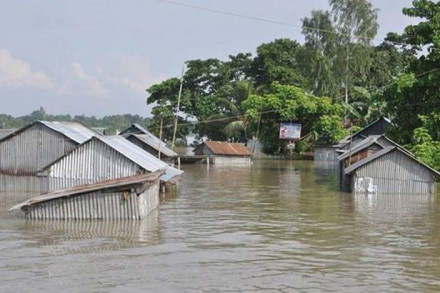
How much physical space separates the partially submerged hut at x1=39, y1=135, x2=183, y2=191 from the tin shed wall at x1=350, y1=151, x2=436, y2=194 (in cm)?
917

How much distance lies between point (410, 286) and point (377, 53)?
161ft

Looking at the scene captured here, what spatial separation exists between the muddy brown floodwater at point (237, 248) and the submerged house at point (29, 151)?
1.05m

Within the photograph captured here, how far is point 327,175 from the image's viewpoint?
3853 centimetres

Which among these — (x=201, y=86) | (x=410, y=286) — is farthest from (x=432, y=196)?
(x=201, y=86)

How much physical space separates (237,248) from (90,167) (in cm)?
821

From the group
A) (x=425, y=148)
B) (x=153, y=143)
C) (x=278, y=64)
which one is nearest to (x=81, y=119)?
(x=278, y=64)

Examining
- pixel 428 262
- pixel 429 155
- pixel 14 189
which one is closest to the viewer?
pixel 428 262

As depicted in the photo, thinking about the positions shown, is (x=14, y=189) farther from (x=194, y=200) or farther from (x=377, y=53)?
(x=377, y=53)

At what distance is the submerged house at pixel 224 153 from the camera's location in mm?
51156

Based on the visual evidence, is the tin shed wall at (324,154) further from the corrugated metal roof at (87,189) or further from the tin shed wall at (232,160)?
the corrugated metal roof at (87,189)

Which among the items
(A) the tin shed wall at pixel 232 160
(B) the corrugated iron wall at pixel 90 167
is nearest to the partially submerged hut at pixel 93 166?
(B) the corrugated iron wall at pixel 90 167

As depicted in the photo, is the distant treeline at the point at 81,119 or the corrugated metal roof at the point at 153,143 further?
the distant treeline at the point at 81,119

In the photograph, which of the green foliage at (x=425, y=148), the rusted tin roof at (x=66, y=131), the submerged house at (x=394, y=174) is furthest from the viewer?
the green foliage at (x=425, y=148)

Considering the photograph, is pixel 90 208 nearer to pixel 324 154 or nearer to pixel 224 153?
pixel 224 153
